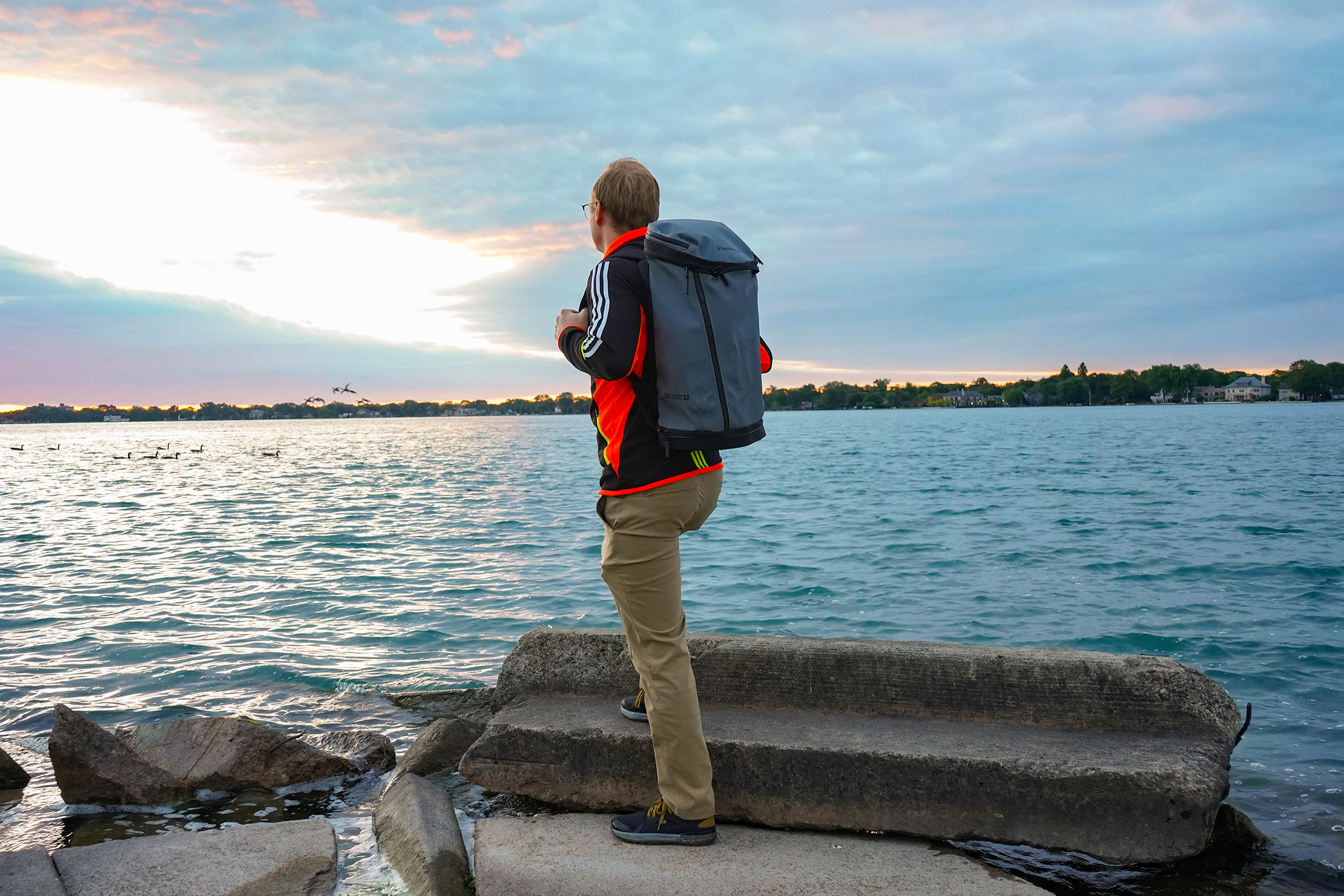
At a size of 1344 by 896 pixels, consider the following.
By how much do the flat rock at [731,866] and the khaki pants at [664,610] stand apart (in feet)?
0.79

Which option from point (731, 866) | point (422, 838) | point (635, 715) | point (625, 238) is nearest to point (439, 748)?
point (422, 838)

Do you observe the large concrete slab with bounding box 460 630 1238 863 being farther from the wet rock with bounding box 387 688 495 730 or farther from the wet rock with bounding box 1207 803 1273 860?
the wet rock with bounding box 387 688 495 730

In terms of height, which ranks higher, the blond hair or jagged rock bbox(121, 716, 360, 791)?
the blond hair

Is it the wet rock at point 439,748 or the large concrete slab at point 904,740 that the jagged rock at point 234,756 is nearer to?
the wet rock at point 439,748

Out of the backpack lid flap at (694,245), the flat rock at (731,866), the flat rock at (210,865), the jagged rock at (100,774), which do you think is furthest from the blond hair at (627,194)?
the jagged rock at (100,774)

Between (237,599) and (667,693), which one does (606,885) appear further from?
(237,599)

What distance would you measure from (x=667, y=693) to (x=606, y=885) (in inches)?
28.9

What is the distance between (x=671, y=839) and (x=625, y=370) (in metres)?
1.94

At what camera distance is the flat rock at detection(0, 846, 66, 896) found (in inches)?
127

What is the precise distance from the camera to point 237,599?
465 inches

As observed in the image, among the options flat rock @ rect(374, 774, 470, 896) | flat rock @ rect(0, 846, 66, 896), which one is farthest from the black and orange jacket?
flat rock @ rect(0, 846, 66, 896)

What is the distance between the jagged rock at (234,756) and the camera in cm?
482

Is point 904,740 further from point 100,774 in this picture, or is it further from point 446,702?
point 100,774

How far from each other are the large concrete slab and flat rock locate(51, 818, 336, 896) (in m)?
0.89
